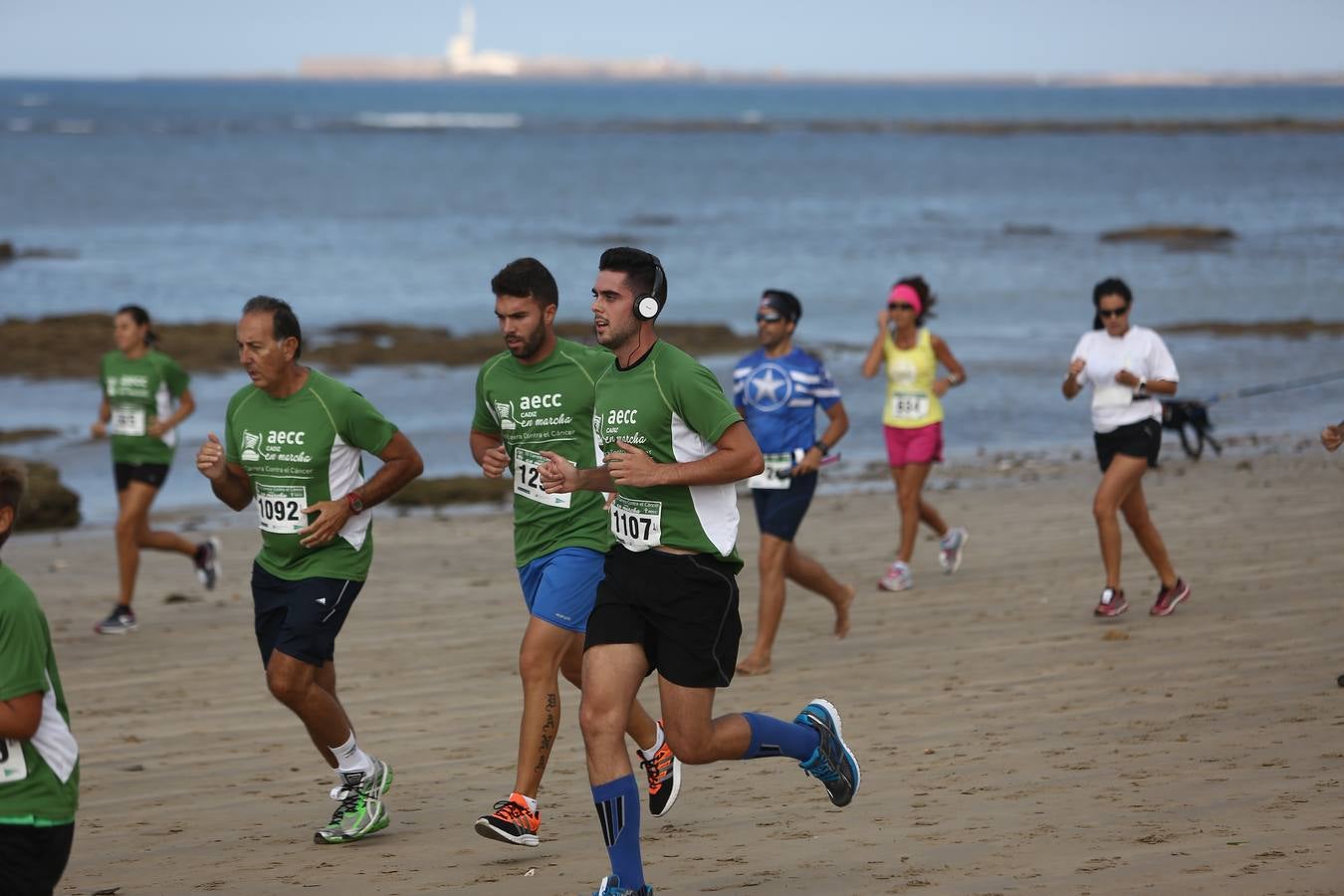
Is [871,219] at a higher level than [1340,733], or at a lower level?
higher

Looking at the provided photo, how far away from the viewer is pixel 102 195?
68.0 meters

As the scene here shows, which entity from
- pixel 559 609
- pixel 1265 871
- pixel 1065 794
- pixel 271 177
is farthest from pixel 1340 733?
pixel 271 177

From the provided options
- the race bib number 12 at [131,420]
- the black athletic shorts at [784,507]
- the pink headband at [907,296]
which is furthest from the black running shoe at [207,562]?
the pink headband at [907,296]

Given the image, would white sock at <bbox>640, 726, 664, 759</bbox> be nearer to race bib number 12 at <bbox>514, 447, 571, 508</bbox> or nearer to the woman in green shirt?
race bib number 12 at <bbox>514, 447, 571, 508</bbox>

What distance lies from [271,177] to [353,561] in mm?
77815

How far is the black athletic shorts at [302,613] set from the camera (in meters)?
5.88

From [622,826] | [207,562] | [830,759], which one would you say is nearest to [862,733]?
[830,759]

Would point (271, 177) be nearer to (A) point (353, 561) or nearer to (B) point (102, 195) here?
(B) point (102, 195)

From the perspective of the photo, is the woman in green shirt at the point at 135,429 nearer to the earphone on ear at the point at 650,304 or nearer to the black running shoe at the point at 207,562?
the black running shoe at the point at 207,562

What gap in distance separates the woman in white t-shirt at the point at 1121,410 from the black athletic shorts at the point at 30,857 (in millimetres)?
6517

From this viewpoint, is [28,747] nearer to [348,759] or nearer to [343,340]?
[348,759]

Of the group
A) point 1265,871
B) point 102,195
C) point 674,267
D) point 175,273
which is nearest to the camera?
point 1265,871

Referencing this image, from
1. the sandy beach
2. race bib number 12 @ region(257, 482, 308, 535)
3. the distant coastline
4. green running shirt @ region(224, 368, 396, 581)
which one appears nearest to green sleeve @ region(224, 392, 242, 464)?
green running shirt @ region(224, 368, 396, 581)

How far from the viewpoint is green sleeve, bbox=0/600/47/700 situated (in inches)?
151
